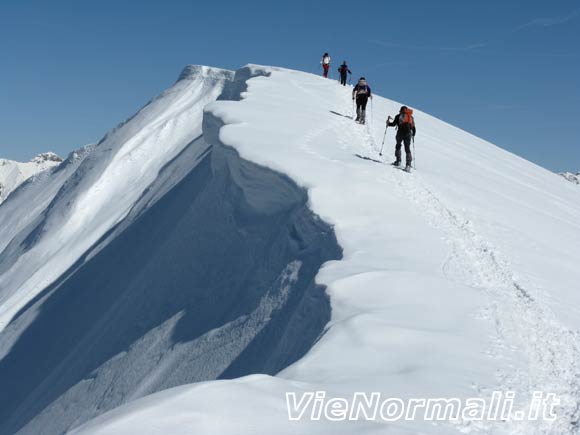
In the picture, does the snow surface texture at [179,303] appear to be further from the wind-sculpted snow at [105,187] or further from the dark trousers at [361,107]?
the dark trousers at [361,107]

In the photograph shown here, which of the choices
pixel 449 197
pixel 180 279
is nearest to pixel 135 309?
pixel 180 279

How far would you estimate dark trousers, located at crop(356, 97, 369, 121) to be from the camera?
20422 millimetres

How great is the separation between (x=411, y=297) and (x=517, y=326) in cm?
121

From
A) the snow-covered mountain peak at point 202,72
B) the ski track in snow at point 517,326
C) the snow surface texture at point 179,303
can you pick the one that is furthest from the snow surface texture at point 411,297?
the snow-covered mountain peak at point 202,72

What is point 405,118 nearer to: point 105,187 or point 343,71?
point 343,71

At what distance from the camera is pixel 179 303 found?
1368 cm

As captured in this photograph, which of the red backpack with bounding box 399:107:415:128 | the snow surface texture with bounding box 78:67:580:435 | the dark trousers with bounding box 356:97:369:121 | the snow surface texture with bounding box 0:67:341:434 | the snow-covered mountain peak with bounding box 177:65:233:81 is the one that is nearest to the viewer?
the snow surface texture with bounding box 78:67:580:435

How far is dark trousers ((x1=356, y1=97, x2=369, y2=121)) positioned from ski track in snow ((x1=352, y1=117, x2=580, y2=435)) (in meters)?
A: 8.28

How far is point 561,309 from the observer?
8.59 metres

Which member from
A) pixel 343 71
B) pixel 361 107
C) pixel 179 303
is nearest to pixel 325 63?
pixel 343 71

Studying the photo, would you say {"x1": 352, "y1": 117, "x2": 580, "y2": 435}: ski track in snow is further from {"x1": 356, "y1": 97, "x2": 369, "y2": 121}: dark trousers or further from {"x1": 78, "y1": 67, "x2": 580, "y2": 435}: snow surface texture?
{"x1": 356, "y1": 97, "x2": 369, "y2": 121}: dark trousers

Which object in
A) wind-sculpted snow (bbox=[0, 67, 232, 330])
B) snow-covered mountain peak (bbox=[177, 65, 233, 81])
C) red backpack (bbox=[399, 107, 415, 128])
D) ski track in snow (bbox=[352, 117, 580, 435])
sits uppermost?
snow-covered mountain peak (bbox=[177, 65, 233, 81])

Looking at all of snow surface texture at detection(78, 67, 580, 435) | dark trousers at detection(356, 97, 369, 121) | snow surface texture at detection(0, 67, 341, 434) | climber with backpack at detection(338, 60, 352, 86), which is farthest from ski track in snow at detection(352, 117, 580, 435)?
climber with backpack at detection(338, 60, 352, 86)

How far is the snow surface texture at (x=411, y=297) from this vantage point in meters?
4.86
